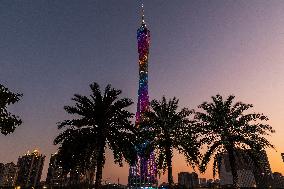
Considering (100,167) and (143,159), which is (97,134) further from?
(143,159)

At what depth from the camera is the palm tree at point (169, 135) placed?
110 ft

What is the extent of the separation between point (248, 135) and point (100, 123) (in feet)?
46.7

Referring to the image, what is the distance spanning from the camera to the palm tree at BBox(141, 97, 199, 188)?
33.6m

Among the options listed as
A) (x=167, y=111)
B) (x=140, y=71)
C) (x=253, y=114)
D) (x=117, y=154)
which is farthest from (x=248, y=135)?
(x=140, y=71)

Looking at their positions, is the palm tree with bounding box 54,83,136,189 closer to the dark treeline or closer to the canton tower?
the dark treeline

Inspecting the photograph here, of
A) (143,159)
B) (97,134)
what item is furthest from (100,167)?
(143,159)

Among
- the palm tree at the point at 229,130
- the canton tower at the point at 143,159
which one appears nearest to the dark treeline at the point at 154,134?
the palm tree at the point at 229,130

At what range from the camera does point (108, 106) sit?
29234 mm

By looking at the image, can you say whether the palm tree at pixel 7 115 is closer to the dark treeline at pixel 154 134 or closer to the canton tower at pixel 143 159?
the dark treeline at pixel 154 134

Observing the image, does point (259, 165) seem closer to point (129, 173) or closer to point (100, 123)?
point (100, 123)

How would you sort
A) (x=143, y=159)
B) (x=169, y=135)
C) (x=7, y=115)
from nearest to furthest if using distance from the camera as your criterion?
(x=7, y=115) → (x=169, y=135) → (x=143, y=159)

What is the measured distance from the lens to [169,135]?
34.4 m

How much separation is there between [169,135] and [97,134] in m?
9.30

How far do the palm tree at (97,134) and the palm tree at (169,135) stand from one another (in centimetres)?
475
